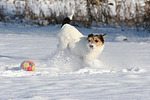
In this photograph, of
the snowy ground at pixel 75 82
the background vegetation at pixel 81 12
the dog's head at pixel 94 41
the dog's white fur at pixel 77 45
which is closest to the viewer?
the snowy ground at pixel 75 82

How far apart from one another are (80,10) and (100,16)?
139 cm

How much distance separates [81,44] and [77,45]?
0.11 meters

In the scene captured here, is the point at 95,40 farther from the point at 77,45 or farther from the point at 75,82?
the point at 75,82

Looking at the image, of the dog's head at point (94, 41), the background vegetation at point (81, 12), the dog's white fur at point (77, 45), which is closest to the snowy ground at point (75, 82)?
the dog's white fur at point (77, 45)

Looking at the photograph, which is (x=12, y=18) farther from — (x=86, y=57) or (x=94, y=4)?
(x=86, y=57)

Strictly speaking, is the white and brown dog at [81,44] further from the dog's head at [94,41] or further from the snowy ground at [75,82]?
the snowy ground at [75,82]

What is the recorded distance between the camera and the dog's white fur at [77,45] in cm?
548

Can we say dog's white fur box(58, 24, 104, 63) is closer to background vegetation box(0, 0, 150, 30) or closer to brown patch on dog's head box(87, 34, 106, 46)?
brown patch on dog's head box(87, 34, 106, 46)

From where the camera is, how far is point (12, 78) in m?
4.11

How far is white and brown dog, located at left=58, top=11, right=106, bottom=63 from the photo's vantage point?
5.39 meters

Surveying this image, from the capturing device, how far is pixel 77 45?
18.7 ft

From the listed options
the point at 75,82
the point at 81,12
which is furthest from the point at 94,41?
the point at 81,12

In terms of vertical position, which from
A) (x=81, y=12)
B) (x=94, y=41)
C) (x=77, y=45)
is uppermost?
(x=94, y=41)

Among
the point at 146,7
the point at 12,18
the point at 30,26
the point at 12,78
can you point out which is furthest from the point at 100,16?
the point at 12,78
